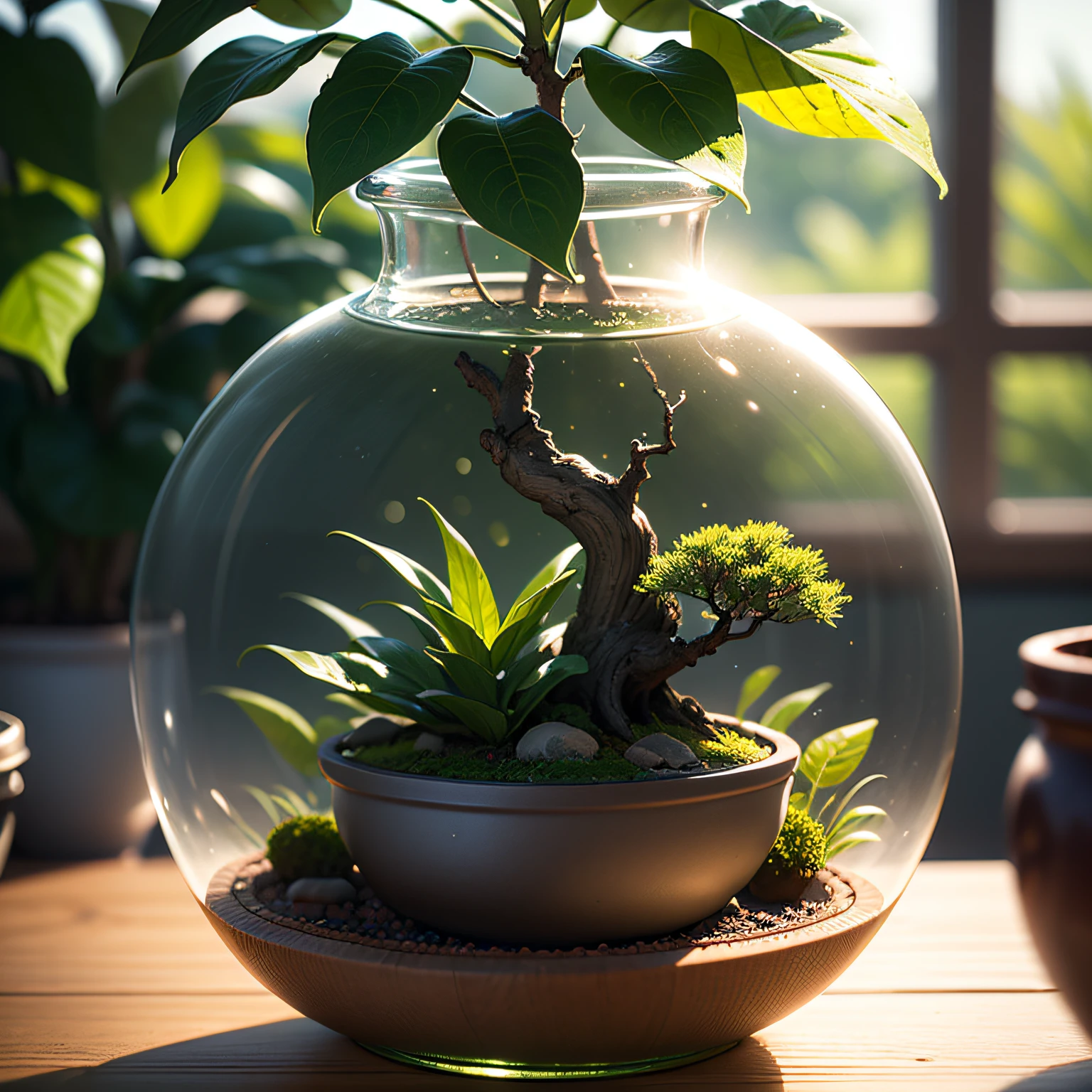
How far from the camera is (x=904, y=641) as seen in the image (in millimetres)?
737

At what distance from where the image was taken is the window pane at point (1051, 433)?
747 centimetres

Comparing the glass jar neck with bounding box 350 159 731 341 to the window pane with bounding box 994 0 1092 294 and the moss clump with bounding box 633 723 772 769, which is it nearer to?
the moss clump with bounding box 633 723 772 769

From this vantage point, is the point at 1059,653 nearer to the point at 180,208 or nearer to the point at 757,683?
the point at 757,683

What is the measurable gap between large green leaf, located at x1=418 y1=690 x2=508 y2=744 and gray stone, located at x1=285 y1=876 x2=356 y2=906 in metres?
0.13

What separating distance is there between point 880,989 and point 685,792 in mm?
255

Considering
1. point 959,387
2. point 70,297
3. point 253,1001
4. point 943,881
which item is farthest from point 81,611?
point 959,387

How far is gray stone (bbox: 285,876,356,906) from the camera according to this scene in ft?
2.33

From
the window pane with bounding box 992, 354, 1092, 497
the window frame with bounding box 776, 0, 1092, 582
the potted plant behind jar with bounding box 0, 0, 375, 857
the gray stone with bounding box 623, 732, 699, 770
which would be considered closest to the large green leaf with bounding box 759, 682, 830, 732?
the gray stone with bounding box 623, 732, 699, 770

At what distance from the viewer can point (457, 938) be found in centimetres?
63

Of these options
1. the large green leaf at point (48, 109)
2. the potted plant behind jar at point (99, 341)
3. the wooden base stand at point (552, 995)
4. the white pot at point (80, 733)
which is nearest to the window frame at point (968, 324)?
the potted plant behind jar at point (99, 341)

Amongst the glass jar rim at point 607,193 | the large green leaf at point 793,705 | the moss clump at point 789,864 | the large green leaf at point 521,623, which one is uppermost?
the glass jar rim at point 607,193

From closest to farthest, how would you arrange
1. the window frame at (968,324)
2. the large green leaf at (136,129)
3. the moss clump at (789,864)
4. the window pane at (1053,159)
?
the moss clump at (789,864), the large green leaf at (136,129), the window frame at (968,324), the window pane at (1053,159)

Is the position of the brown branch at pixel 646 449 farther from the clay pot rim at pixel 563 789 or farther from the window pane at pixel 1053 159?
the window pane at pixel 1053 159

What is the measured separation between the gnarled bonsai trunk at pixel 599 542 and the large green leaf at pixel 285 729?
22 cm
